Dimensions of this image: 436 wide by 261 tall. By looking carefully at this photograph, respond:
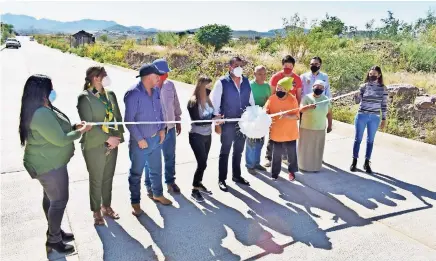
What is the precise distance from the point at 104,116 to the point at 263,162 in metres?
3.25

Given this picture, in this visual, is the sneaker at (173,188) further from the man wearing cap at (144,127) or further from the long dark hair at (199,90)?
the long dark hair at (199,90)

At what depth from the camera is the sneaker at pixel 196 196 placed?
188 inches

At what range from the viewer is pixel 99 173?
13.1ft

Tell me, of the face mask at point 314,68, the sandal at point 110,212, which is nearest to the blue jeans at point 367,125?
the face mask at point 314,68

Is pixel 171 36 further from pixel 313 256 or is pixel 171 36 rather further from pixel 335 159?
pixel 313 256

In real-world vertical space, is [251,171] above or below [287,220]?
above

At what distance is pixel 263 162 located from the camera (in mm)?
6289

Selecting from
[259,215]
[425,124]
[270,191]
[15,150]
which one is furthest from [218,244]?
[425,124]

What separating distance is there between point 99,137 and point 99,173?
435 mm

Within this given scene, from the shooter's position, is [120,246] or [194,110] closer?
[120,246]

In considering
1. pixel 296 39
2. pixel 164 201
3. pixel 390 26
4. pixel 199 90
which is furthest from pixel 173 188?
pixel 390 26

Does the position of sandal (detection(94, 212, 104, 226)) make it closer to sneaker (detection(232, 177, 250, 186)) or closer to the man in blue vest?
the man in blue vest

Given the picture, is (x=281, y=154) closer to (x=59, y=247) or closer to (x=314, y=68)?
(x=314, y=68)

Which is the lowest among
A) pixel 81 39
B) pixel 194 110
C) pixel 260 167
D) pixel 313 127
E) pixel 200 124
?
pixel 260 167
